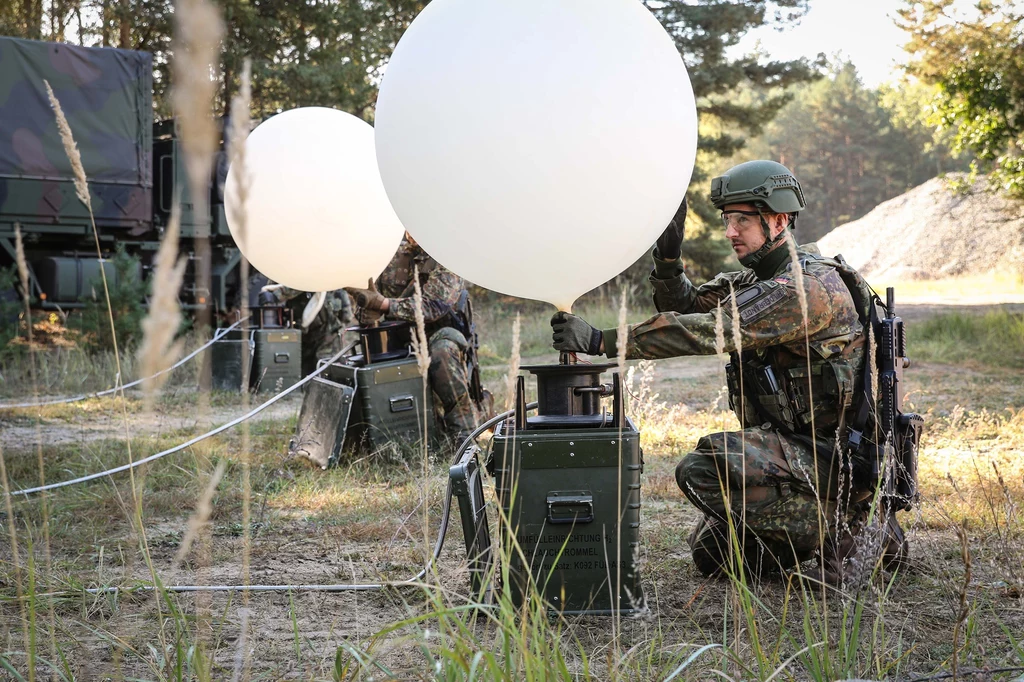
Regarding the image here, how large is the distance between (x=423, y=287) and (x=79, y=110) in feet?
23.2

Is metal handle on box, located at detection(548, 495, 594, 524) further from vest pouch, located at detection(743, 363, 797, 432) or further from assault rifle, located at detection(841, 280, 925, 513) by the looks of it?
assault rifle, located at detection(841, 280, 925, 513)

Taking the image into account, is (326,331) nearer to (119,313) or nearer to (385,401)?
(119,313)

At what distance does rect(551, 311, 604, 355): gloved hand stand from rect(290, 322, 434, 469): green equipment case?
239 cm

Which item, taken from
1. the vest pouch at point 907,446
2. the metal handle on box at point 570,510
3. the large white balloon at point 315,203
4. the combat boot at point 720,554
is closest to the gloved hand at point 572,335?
the metal handle on box at point 570,510

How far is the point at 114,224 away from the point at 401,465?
7.34 m

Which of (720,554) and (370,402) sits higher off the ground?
(370,402)

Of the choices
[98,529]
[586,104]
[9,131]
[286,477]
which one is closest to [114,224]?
[9,131]

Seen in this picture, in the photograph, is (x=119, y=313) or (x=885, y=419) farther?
(x=119, y=313)

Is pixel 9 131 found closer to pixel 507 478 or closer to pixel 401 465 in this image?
pixel 401 465

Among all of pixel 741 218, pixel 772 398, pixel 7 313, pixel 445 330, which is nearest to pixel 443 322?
pixel 445 330

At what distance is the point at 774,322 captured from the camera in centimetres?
293

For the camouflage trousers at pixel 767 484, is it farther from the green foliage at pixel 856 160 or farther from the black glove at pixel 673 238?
the green foliage at pixel 856 160

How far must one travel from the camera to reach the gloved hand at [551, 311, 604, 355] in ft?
8.92

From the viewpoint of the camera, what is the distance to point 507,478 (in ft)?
8.92
